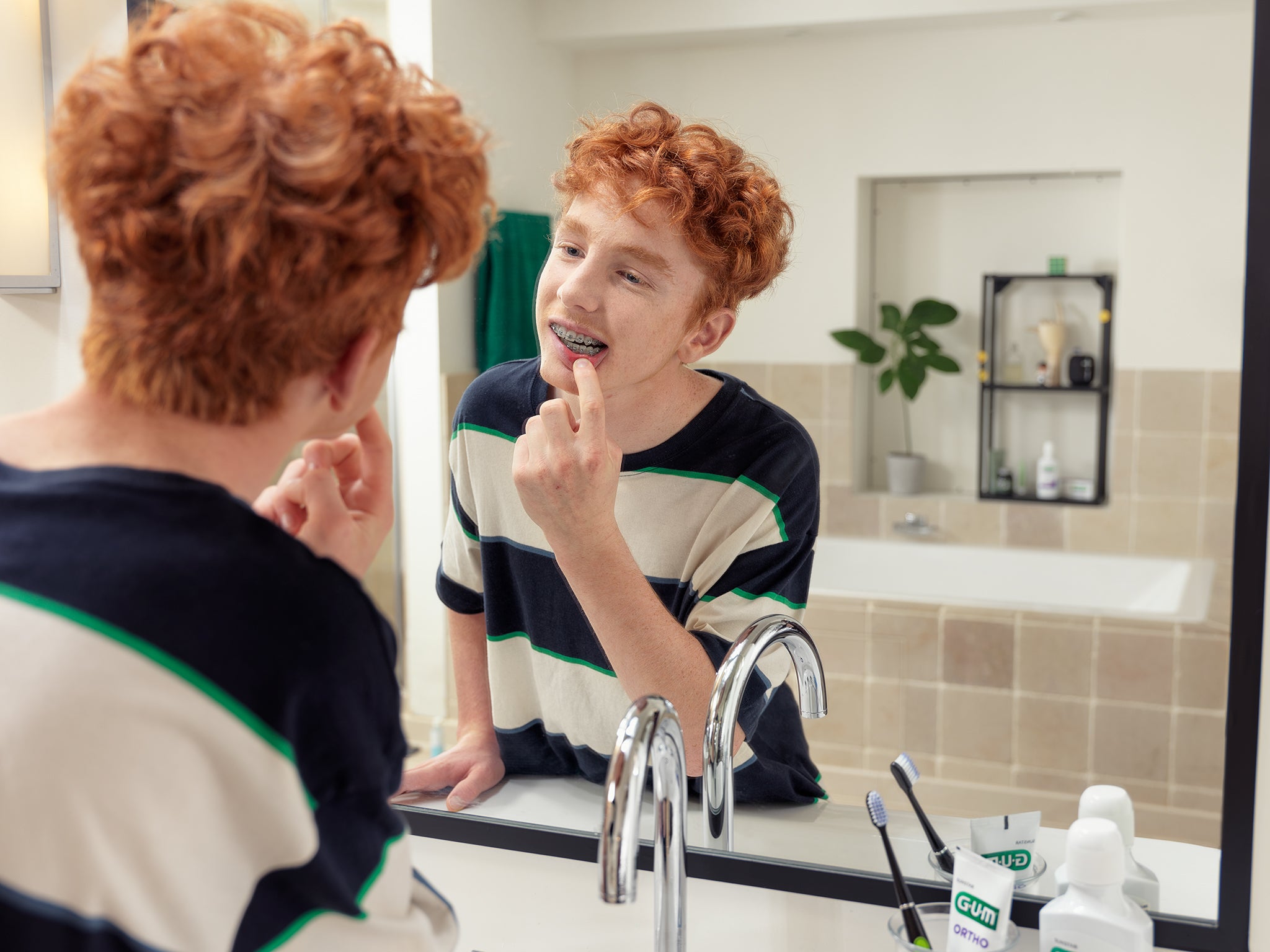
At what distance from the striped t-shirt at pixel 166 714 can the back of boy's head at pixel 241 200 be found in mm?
56

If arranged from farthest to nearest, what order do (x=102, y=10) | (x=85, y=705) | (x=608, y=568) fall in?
(x=102, y=10) < (x=608, y=568) < (x=85, y=705)

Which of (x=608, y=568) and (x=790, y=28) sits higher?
(x=790, y=28)

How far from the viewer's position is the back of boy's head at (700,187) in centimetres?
85

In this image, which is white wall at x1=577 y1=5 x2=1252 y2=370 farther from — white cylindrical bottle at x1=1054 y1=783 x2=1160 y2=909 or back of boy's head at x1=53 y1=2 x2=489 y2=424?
back of boy's head at x1=53 y1=2 x2=489 y2=424

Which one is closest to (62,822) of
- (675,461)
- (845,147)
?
(675,461)

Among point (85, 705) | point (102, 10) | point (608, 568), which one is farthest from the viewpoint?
point (102, 10)

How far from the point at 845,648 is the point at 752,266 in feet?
1.09

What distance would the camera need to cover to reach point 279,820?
42 cm

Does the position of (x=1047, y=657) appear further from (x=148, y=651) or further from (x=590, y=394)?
(x=148, y=651)

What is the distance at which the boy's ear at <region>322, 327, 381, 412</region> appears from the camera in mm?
460

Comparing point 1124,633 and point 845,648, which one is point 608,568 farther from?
point 1124,633

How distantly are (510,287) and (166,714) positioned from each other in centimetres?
57

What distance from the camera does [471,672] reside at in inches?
39.2

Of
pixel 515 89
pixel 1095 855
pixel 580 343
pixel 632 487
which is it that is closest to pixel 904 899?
pixel 1095 855
